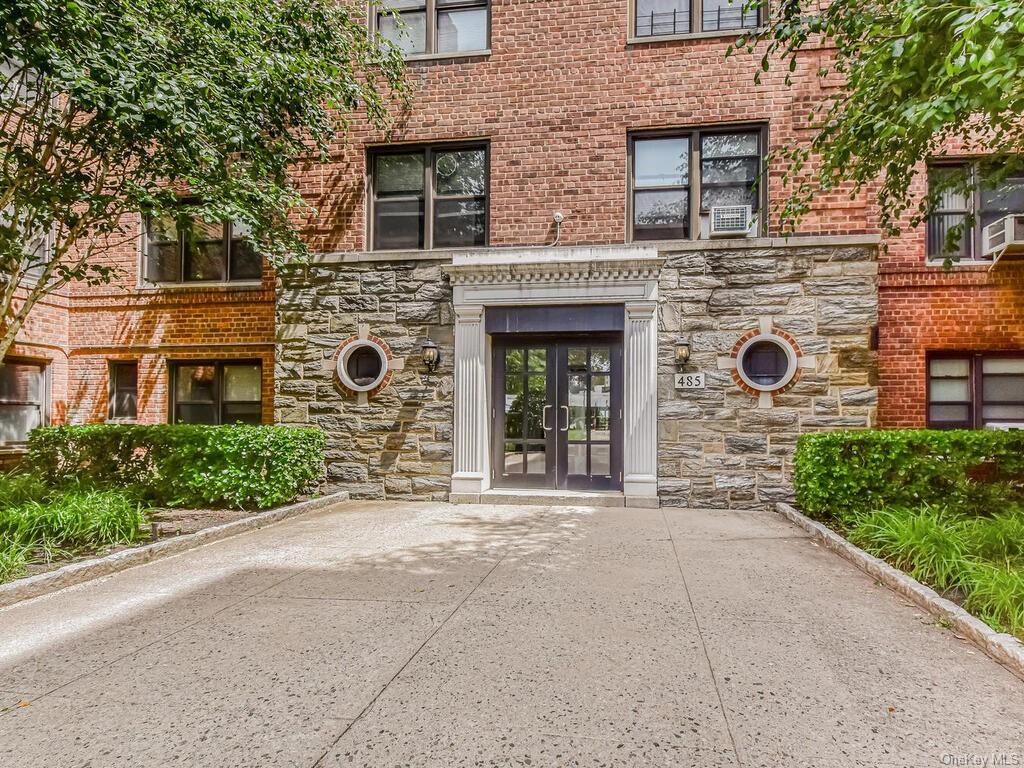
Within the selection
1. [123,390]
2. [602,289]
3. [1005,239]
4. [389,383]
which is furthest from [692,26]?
[123,390]

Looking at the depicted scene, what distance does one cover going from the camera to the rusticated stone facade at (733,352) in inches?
298

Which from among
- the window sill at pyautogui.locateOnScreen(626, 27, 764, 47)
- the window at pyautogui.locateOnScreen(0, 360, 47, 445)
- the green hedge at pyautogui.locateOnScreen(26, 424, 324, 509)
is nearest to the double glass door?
the green hedge at pyautogui.locateOnScreen(26, 424, 324, 509)

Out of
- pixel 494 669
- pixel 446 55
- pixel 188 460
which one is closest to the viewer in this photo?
pixel 494 669

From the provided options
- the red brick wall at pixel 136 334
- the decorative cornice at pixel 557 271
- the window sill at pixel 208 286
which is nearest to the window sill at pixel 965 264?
the decorative cornice at pixel 557 271

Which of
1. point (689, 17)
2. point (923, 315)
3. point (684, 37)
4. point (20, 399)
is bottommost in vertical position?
point (20, 399)

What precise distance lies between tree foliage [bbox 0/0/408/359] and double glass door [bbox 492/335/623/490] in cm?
401

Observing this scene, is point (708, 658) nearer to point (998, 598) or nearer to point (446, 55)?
point (998, 598)

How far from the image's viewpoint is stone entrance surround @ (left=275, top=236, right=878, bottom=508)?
25.1 ft

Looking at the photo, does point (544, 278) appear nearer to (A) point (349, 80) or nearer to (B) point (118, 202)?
(A) point (349, 80)

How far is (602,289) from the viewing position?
8.02m

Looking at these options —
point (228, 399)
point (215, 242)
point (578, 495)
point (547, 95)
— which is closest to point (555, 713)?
point (578, 495)

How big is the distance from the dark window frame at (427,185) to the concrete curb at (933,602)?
6.22 meters

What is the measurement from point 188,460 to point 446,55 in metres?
7.36

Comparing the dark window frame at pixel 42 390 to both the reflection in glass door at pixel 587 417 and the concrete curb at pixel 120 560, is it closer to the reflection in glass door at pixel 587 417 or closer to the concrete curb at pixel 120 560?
the concrete curb at pixel 120 560
